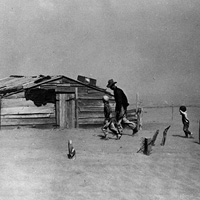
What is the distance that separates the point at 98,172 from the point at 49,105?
10.6m

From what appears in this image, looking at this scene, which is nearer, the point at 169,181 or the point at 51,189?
the point at 51,189

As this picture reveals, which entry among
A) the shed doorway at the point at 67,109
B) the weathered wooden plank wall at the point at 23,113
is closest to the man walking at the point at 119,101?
the shed doorway at the point at 67,109

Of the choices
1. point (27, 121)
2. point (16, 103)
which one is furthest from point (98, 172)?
point (16, 103)

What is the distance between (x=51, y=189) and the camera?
19.6 feet

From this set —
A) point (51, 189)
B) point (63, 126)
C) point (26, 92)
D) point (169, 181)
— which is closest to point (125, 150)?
point (169, 181)

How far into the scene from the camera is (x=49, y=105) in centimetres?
1725

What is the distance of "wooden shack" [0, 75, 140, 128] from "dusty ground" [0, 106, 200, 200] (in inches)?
243

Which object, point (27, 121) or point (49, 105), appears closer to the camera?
point (27, 121)

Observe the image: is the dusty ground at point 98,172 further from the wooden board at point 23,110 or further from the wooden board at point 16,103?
the wooden board at point 16,103

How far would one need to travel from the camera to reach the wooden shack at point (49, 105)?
17000 millimetres

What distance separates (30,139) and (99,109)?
6711 mm

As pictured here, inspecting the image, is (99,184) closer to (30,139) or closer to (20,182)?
(20,182)

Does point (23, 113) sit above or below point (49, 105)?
below

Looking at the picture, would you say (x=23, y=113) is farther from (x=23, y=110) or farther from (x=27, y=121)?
(x=27, y=121)
